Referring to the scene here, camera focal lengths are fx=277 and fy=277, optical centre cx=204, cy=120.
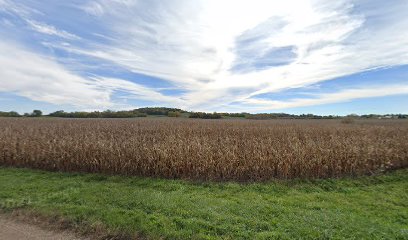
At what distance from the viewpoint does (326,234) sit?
16.9 feet

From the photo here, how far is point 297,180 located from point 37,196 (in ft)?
26.3

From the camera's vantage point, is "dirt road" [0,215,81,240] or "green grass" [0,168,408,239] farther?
"green grass" [0,168,408,239]

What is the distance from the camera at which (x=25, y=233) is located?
5.28 m

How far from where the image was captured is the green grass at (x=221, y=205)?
5.36 metres

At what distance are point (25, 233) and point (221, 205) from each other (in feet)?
13.4

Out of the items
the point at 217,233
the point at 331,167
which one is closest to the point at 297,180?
the point at 331,167

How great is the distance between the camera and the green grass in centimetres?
536

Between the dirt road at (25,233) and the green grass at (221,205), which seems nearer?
the dirt road at (25,233)

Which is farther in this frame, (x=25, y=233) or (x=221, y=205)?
(x=221, y=205)

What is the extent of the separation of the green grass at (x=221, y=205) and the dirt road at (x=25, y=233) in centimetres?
56

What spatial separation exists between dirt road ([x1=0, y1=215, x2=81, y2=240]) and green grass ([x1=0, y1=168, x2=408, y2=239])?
0.56m

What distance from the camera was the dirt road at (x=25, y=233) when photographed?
5.10 m

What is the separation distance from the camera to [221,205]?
671 centimetres

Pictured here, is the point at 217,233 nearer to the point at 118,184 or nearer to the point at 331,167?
the point at 118,184
